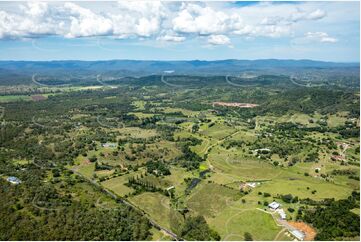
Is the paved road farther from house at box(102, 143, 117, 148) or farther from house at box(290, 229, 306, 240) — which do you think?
house at box(102, 143, 117, 148)

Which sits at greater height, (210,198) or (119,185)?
(210,198)

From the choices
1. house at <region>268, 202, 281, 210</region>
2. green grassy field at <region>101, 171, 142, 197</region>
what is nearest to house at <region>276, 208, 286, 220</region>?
house at <region>268, 202, 281, 210</region>

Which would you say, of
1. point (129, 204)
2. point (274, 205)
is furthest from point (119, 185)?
point (274, 205)

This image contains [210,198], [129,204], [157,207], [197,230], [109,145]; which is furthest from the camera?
[109,145]

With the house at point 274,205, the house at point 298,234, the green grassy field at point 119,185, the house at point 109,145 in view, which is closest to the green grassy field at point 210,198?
the house at point 274,205

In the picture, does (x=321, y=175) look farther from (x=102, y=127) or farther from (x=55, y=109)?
(x=55, y=109)

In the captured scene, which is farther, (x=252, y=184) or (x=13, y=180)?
(x=252, y=184)

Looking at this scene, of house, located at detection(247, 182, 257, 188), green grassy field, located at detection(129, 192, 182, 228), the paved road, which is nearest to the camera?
the paved road

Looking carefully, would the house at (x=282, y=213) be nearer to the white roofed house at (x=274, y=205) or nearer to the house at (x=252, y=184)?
the white roofed house at (x=274, y=205)

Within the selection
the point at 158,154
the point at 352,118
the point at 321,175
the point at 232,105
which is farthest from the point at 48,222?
the point at 232,105

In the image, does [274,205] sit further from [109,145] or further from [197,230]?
[109,145]

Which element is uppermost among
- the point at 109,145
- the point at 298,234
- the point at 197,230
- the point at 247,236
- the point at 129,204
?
the point at 298,234
